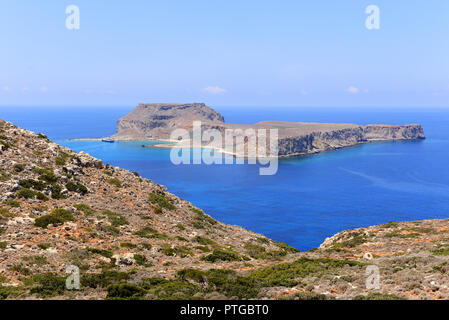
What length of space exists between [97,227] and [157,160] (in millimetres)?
172545

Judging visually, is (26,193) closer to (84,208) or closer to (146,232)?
(84,208)

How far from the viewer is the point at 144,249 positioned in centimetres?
2366

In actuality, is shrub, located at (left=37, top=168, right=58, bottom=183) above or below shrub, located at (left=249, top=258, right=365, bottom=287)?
above

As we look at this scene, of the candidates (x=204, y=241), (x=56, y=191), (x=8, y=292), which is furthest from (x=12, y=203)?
(x=204, y=241)

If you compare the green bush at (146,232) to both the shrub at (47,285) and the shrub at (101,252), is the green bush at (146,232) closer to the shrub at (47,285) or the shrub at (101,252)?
the shrub at (101,252)

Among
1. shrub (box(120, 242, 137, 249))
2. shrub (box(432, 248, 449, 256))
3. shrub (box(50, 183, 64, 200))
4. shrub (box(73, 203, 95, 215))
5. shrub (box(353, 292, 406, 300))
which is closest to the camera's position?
shrub (box(353, 292, 406, 300))

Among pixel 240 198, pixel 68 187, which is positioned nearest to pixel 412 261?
pixel 68 187

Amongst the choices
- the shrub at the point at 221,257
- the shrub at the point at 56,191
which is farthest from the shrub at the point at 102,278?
the shrub at the point at 56,191

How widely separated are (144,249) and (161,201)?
12.2 metres

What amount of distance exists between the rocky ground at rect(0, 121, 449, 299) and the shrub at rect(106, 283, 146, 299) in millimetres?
43

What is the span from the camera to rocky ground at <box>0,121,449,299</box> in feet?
49.7

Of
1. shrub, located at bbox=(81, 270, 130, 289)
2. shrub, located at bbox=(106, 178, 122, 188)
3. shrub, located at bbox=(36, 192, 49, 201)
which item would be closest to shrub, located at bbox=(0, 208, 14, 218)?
shrub, located at bbox=(36, 192, 49, 201)

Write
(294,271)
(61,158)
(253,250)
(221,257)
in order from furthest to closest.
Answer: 1. (61,158)
2. (253,250)
3. (221,257)
4. (294,271)

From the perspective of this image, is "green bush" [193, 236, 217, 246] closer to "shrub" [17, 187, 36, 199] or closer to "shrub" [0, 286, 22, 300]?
"shrub" [17, 187, 36, 199]
